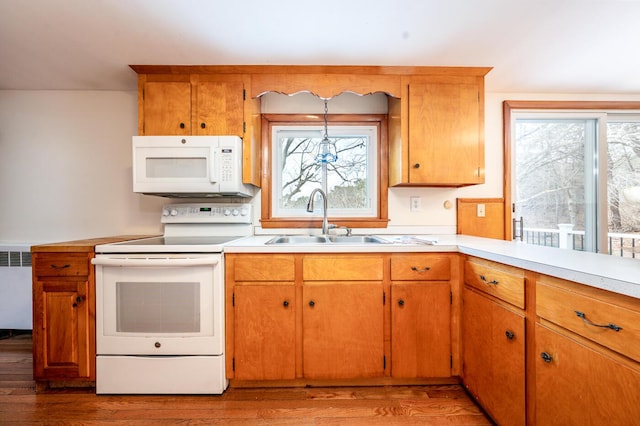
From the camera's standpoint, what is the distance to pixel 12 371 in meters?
1.83

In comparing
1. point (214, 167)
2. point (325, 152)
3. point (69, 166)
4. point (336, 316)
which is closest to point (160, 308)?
point (214, 167)

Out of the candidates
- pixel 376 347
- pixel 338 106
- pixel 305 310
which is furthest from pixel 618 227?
pixel 305 310

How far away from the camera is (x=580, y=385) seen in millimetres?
912

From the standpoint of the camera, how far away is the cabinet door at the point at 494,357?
1179mm

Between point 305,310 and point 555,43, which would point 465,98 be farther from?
point 305,310

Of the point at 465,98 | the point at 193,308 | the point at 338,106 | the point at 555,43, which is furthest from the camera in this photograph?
the point at 338,106

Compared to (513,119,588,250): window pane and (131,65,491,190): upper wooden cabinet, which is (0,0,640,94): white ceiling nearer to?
(131,65,491,190): upper wooden cabinet

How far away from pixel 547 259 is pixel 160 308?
6.17 feet

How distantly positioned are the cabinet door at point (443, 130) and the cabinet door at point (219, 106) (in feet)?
3.90

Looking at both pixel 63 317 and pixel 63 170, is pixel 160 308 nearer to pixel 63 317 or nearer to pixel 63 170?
pixel 63 317

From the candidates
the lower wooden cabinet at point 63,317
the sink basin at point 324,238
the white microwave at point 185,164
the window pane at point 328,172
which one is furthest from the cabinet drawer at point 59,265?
the window pane at point 328,172

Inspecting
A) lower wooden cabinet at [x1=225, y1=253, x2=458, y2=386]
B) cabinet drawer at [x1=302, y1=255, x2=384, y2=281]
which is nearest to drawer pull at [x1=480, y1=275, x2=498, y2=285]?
lower wooden cabinet at [x1=225, y1=253, x2=458, y2=386]

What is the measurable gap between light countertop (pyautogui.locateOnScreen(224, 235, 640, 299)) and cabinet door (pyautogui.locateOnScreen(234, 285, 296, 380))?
27 centimetres

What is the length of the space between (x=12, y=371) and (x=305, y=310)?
6.45ft
